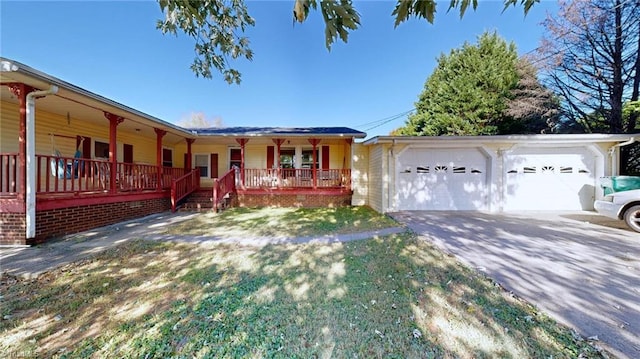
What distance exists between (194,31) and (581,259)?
25.4 feet

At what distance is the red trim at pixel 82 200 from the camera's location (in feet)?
16.3

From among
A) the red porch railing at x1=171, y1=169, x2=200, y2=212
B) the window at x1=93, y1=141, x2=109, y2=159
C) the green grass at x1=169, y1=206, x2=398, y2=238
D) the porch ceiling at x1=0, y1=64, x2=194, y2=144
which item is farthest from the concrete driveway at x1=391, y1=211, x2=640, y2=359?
the window at x1=93, y1=141, x2=109, y2=159

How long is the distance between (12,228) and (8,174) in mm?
1151

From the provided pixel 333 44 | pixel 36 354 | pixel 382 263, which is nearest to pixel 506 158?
pixel 382 263

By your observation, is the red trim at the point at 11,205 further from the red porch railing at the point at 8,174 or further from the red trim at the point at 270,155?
the red trim at the point at 270,155

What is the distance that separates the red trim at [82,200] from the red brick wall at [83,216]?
0.09 metres

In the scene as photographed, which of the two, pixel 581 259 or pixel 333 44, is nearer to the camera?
pixel 333 44

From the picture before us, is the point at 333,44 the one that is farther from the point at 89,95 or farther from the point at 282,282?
the point at 89,95

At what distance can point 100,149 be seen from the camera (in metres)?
8.55

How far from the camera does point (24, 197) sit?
4.63 m

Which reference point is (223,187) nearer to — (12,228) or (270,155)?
(270,155)

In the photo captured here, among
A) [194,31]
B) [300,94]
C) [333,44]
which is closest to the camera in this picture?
[333,44]

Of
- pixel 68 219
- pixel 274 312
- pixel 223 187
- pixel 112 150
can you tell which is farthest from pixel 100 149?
pixel 274 312

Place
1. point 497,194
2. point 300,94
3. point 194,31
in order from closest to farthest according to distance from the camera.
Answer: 1. point 194,31
2. point 497,194
3. point 300,94
